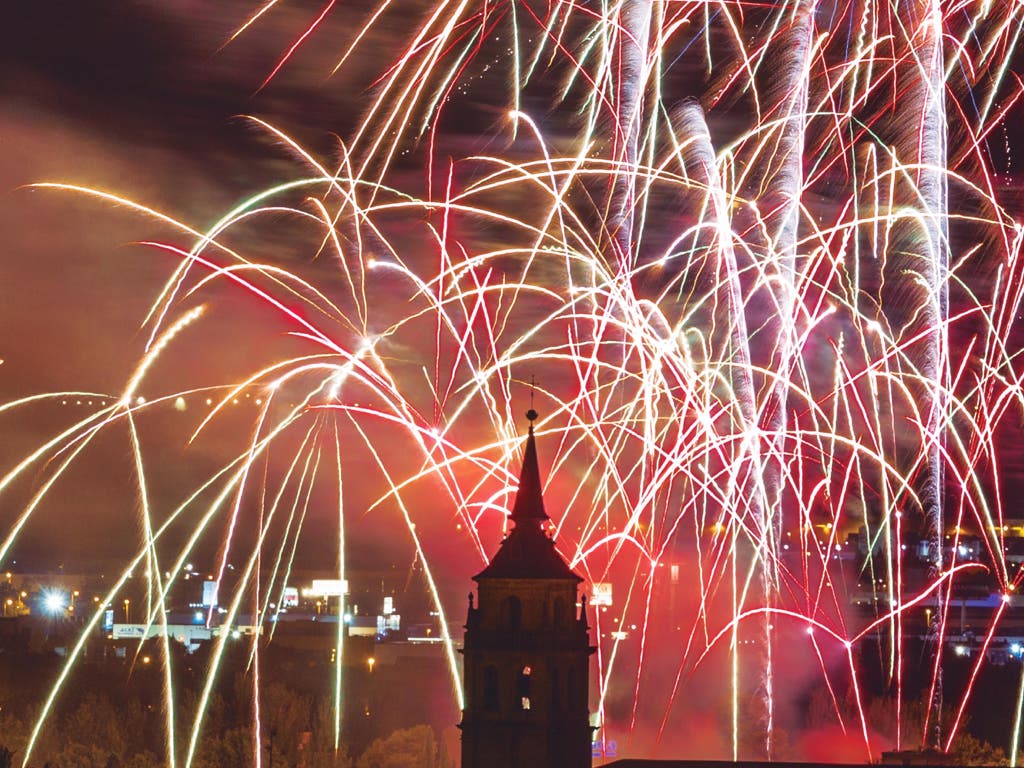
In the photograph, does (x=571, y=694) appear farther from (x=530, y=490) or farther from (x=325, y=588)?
(x=325, y=588)

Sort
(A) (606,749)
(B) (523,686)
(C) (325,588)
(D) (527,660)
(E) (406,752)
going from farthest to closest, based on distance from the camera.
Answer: (C) (325,588) < (E) (406,752) < (A) (606,749) < (B) (523,686) < (D) (527,660)

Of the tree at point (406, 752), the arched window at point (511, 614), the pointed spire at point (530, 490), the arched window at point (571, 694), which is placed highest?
the pointed spire at point (530, 490)

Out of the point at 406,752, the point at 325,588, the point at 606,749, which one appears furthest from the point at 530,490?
the point at 325,588

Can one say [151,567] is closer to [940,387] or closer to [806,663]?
[940,387]

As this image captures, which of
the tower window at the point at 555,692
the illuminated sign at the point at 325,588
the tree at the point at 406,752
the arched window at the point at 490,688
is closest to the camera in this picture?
the tower window at the point at 555,692

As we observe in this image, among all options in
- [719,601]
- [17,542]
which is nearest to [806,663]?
[719,601]

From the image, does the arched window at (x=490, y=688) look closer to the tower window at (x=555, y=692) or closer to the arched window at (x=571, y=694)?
the tower window at (x=555, y=692)

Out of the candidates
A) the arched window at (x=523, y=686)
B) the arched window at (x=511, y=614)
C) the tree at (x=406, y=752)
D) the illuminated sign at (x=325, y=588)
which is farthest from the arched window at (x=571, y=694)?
the illuminated sign at (x=325, y=588)

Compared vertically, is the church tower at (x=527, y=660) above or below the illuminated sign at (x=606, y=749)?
above
